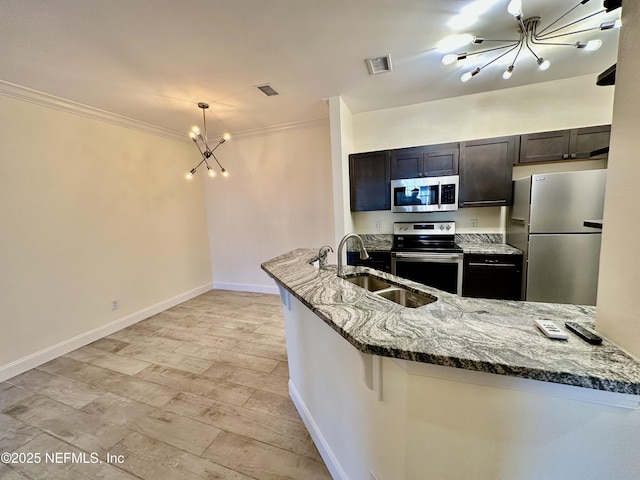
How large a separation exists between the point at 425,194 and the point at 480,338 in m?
2.72

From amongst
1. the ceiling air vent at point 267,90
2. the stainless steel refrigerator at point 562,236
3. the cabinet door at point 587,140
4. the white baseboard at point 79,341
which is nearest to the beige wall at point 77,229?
the white baseboard at point 79,341

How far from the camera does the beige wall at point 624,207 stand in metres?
0.72

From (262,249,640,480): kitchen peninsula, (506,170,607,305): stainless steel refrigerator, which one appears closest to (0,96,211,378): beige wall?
(262,249,640,480): kitchen peninsula

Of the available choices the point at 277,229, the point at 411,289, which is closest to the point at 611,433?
the point at 411,289

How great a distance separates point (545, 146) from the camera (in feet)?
9.53

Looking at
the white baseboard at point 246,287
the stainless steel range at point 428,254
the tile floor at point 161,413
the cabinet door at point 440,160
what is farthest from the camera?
the white baseboard at point 246,287

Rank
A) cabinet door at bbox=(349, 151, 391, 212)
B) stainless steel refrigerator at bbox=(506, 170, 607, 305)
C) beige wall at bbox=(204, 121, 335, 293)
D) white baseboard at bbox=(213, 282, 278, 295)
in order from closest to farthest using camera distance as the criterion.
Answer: stainless steel refrigerator at bbox=(506, 170, 607, 305), cabinet door at bbox=(349, 151, 391, 212), beige wall at bbox=(204, 121, 335, 293), white baseboard at bbox=(213, 282, 278, 295)

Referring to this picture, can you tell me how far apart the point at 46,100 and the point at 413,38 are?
3.71m

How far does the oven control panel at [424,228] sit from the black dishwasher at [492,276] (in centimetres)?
51

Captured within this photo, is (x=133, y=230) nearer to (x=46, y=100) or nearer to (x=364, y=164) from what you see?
(x=46, y=100)

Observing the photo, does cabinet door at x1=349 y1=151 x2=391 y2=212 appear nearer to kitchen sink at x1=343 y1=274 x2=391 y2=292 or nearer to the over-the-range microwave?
the over-the-range microwave

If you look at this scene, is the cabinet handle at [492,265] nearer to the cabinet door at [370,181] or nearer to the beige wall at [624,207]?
the cabinet door at [370,181]

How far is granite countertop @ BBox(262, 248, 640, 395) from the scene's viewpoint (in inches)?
→ 26.7

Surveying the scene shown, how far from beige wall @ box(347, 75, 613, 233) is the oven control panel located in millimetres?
171
